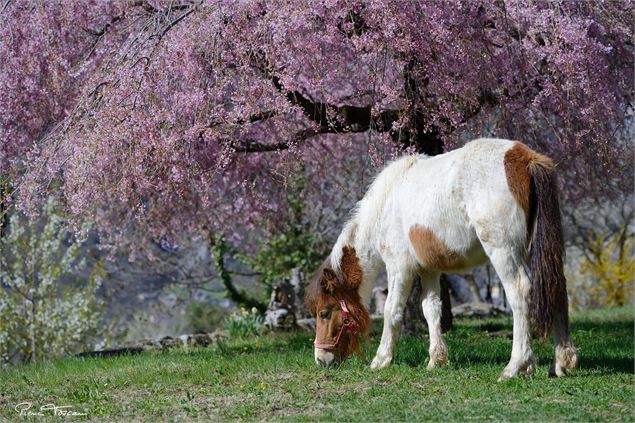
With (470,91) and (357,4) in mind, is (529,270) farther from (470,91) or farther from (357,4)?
(357,4)

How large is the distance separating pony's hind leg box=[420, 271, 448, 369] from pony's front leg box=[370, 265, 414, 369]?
0.61ft

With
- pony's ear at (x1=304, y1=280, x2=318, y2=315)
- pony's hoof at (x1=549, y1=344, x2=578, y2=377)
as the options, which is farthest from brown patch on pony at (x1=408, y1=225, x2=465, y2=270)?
pony's ear at (x1=304, y1=280, x2=318, y2=315)

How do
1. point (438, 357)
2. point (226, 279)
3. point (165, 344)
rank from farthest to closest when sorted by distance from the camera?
point (226, 279), point (165, 344), point (438, 357)

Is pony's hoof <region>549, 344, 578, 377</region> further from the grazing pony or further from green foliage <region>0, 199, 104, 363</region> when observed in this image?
green foliage <region>0, 199, 104, 363</region>

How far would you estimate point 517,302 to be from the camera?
6.33m

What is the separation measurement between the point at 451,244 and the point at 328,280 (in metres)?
1.35

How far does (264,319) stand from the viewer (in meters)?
12.6

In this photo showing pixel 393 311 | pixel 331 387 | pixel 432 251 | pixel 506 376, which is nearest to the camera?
pixel 506 376

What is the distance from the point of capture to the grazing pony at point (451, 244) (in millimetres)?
6301

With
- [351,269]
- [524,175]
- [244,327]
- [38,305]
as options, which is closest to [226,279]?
[38,305]

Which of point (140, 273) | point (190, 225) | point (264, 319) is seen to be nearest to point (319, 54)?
point (190, 225)

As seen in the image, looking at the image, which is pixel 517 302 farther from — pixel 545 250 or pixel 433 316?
pixel 433 316

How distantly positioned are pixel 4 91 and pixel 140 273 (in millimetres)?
7972

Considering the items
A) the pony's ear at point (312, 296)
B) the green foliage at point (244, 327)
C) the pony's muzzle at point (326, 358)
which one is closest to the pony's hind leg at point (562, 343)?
the pony's muzzle at point (326, 358)
